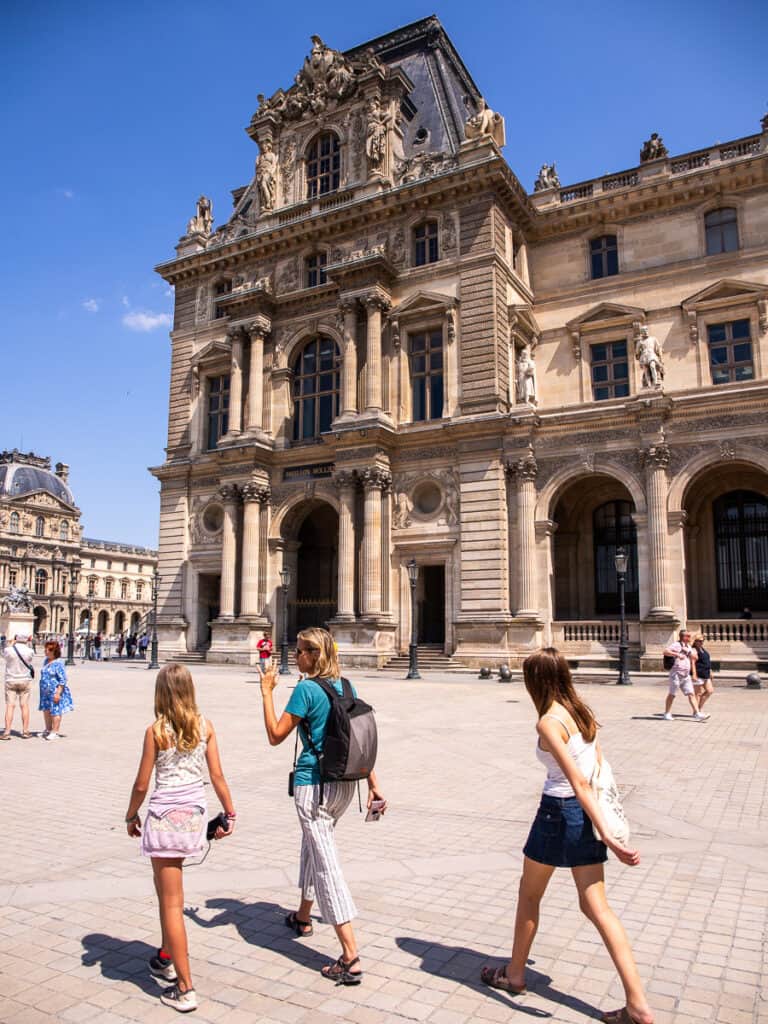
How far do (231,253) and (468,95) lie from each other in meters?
15.3

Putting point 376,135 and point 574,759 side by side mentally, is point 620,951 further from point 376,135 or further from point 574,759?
point 376,135

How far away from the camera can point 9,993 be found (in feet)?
15.2

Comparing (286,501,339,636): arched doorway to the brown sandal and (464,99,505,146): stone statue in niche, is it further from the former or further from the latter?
the brown sandal

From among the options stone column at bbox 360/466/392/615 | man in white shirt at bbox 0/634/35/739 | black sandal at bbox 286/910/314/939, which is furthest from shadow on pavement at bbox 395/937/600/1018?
stone column at bbox 360/466/392/615

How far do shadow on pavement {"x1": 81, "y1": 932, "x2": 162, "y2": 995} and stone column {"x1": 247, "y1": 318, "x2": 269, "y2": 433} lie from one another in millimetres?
31602

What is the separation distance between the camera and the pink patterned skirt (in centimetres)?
461

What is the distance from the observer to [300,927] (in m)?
5.46

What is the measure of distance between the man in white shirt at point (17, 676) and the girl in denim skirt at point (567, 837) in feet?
38.5

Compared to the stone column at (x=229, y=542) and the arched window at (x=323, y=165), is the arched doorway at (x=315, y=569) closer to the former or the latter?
the stone column at (x=229, y=542)

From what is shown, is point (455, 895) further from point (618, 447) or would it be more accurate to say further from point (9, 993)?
point (618, 447)

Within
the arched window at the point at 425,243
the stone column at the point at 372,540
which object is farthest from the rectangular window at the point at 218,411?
the arched window at the point at 425,243

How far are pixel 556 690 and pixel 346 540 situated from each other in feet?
93.5

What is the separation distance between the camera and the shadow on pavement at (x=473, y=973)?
4492mm

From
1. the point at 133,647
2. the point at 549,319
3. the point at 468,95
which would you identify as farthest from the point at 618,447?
the point at 133,647
